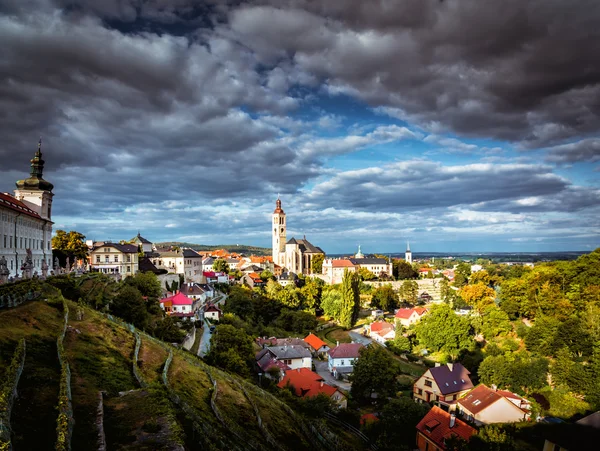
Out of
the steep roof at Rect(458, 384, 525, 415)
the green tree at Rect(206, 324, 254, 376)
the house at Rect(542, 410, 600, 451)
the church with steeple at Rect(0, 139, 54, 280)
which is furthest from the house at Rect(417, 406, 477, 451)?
the church with steeple at Rect(0, 139, 54, 280)

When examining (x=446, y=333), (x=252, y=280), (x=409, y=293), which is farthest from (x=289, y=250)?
(x=446, y=333)

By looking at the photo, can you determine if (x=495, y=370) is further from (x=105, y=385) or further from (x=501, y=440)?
(x=105, y=385)

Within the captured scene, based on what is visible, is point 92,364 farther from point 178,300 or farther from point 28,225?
point 178,300

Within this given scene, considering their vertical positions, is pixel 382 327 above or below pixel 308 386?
above

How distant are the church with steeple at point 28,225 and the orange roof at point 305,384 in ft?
75.3

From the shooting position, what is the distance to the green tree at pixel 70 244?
58.1 m

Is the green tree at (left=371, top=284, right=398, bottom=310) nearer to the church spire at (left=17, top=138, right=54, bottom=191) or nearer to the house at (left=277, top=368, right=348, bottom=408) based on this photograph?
the house at (left=277, top=368, right=348, bottom=408)

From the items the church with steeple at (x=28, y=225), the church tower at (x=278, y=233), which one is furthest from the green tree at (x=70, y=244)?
the church tower at (x=278, y=233)

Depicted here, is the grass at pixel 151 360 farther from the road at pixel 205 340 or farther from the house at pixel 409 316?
the house at pixel 409 316

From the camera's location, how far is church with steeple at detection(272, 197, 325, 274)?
378 feet

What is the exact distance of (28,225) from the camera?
40.9 metres

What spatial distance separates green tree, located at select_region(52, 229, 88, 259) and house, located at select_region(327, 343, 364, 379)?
130 feet

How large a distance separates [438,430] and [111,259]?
47.5m

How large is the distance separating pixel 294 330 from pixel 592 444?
146 ft
